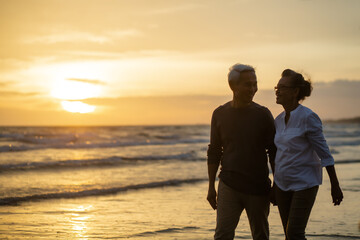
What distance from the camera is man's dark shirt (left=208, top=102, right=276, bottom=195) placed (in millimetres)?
3777

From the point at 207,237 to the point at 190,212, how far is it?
1.83 m

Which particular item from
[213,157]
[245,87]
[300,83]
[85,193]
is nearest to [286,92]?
[300,83]

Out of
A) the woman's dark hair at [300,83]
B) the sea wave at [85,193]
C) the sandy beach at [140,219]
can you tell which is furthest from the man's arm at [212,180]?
the sea wave at [85,193]

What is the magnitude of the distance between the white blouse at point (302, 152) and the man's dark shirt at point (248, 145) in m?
0.18

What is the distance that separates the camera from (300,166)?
11.7 ft

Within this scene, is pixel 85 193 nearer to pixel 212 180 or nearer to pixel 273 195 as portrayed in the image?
pixel 212 180

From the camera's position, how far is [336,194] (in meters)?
3.53

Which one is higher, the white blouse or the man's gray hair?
the man's gray hair

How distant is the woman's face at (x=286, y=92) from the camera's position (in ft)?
12.3

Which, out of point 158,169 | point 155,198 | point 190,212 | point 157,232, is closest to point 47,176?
point 158,169

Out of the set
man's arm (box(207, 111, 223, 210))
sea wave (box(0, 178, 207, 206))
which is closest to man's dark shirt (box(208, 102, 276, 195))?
man's arm (box(207, 111, 223, 210))

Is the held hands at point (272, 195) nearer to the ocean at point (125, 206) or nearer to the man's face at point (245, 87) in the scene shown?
the man's face at point (245, 87)

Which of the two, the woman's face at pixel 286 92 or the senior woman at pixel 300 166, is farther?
the woman's face at pixel 286 92

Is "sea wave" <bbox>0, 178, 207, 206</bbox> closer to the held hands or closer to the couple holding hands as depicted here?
the couple holding hands
